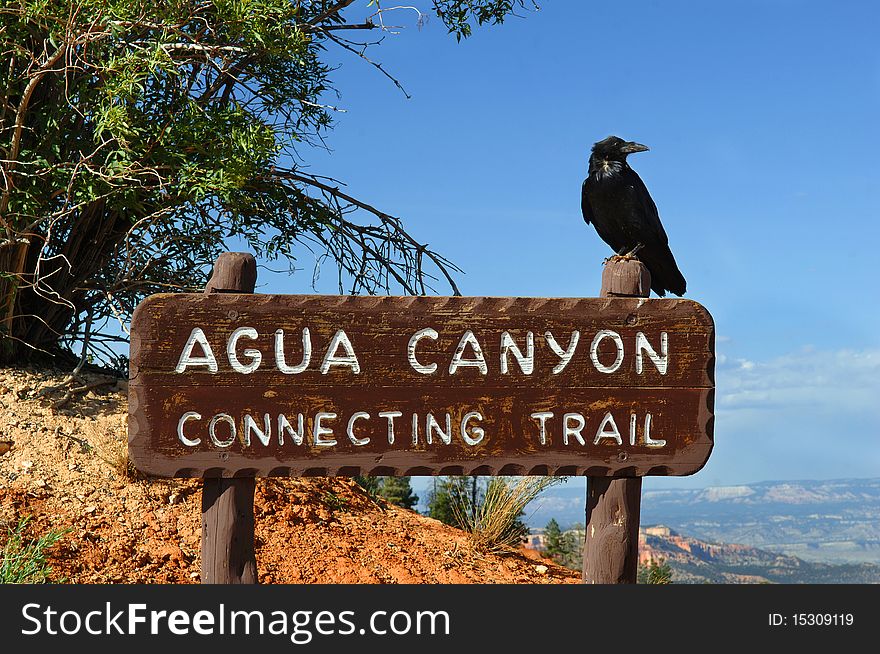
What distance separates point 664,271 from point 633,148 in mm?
1120

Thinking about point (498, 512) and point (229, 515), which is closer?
point (229, 515)

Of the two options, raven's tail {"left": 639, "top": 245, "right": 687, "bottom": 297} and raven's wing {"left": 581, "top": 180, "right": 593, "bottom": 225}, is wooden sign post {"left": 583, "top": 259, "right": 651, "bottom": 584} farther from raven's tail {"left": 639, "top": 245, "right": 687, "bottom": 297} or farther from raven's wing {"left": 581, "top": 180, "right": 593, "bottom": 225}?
raven's wing {"left": 581, "top": 180, "right": 593, "bottom": 225}

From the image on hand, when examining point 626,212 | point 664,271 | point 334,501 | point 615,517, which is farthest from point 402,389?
point 334,501

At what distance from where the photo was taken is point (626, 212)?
24.0 feet

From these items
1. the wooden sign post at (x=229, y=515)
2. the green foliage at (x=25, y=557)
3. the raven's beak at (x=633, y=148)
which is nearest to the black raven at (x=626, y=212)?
the raven's beak at (x=633, y=148)

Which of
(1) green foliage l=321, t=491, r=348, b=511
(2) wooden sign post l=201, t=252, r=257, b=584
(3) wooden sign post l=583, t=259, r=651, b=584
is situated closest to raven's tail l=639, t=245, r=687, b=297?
(3) wooden sign post l=583, t=259, r=651, b=584

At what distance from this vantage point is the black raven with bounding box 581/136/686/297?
23.9 feet

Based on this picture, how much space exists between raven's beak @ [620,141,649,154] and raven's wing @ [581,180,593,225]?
1.47 feet

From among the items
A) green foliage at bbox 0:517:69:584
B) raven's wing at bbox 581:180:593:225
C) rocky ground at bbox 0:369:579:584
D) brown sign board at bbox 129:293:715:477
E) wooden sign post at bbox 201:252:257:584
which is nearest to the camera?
brown sign board at bbox 129:293:715:477

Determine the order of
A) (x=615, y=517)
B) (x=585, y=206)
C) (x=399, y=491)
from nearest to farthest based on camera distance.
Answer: (x=615, y=517) < (x=585, y=206) < (x=399, y=491)

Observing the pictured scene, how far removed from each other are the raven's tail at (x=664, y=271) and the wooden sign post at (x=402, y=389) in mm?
3141

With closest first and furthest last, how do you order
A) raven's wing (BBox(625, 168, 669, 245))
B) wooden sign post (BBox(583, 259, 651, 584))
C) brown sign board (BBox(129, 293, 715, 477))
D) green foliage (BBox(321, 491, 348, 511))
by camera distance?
1. brown sign board (BBox(129, 293, 715, 477))
2. wooden sign post (BBox(583, 259, 651, 584))
3. raven's wing (BBox(625, 168, 669, 245))
4. green foliage (BBox(321, 491, 348, 511))

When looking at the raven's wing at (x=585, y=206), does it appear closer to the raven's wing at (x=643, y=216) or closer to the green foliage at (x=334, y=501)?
the raven's wing at (x=643, y=216)

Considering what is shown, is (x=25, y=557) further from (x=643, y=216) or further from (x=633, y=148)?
(x=633, y=148)
